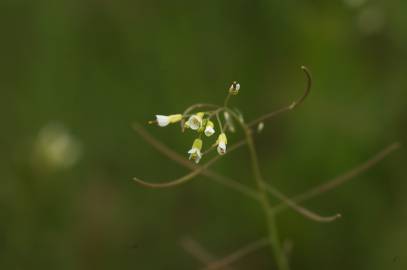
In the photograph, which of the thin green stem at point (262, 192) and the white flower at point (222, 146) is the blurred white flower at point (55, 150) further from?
the white flower at point (222, 146)

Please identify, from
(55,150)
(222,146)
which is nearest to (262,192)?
(222,146)

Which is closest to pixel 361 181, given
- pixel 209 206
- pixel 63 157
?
pixel 209 206

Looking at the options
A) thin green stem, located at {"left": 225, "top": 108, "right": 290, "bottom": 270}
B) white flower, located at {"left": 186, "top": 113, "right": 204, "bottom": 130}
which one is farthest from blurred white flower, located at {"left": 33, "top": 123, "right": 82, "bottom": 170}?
white flower, located at {"left": 186, "top": 113, "right": 204, "bottom": 130}

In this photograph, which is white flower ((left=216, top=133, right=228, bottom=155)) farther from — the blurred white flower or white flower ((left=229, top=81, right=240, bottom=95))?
the blurred white flower

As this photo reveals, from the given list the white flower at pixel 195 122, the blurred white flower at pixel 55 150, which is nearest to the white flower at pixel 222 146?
the white flower at pixel 195 122

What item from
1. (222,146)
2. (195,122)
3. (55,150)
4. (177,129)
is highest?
(177,129)

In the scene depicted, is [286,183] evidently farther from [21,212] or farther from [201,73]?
[21,212]

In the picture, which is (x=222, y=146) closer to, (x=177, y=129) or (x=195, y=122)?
(x=195, y=122)

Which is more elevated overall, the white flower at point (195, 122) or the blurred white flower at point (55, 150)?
the blurred white flower at point (55, 150)
